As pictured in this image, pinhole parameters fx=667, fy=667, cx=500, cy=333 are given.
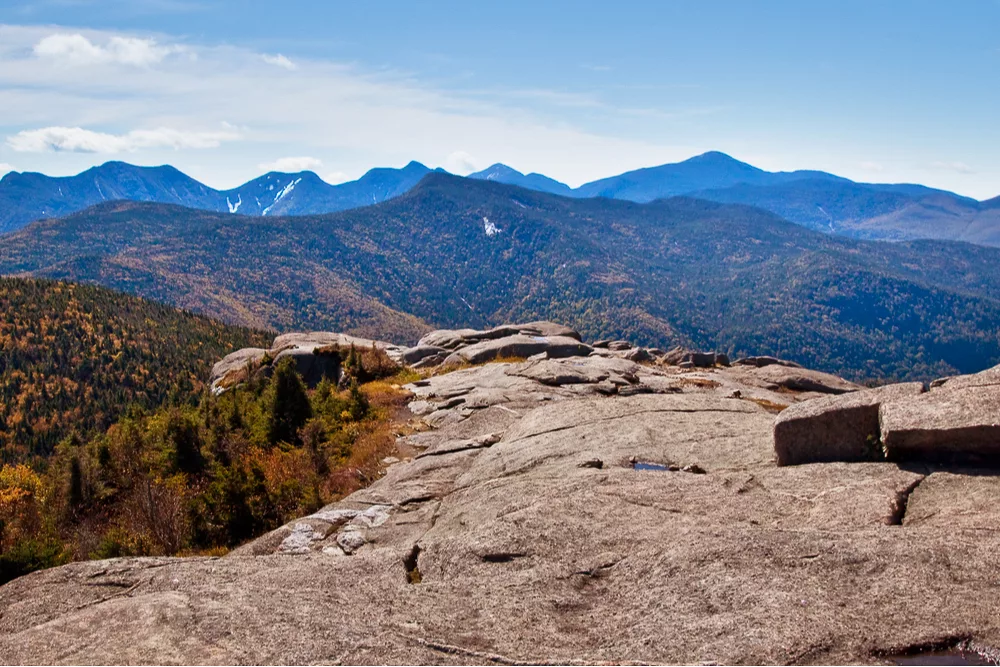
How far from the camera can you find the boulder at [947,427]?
1039cm

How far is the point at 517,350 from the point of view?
1438 inches

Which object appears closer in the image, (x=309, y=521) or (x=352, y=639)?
(x=352, y=639)

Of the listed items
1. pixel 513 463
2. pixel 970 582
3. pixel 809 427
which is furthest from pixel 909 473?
pixel 513 463

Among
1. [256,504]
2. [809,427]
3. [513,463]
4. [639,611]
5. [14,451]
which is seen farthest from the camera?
[14,451]

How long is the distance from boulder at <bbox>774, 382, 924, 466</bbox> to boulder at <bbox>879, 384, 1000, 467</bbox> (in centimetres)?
37

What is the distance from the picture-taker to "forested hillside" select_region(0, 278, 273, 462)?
3484 inches

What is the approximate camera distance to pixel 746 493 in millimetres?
11070

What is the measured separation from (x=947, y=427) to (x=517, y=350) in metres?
26.7

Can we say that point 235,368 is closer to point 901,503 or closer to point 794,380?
point 794,380

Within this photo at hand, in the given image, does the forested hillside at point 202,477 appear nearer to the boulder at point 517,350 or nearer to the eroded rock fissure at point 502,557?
the boulder at point 517,350

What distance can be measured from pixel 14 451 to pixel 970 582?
96468 mm

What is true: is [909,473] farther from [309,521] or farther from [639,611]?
→ [309,521]

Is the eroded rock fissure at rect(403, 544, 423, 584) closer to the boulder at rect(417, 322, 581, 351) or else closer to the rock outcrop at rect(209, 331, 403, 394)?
the rock outcrop at rect(209, 331, 403, 394)

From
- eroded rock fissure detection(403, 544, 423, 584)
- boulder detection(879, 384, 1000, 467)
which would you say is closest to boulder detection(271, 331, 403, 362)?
eroded rock fissure detection(403, 544, 423, 584)
